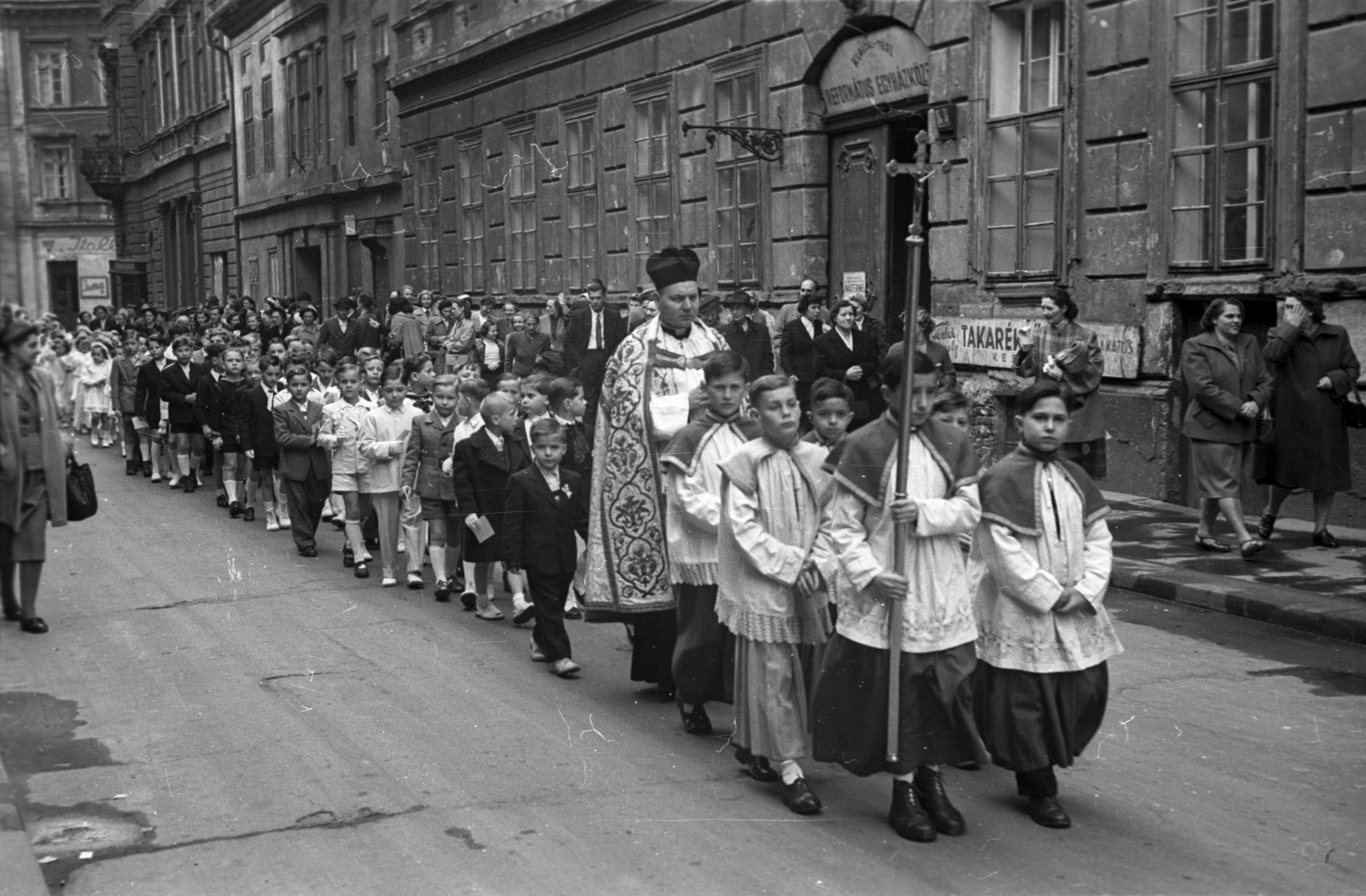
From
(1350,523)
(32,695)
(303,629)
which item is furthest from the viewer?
(1350,523)

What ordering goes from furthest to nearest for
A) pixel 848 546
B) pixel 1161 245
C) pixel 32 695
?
pixel 1161 245 → pixel 32 695 → pixel 848 546

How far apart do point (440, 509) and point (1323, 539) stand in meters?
5.99

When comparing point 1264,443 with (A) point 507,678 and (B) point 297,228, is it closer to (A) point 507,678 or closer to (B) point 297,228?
(A) point 507,678

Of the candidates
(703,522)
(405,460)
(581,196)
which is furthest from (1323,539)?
(581,196)

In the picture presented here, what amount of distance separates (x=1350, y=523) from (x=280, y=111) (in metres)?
29.7

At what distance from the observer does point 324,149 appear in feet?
116

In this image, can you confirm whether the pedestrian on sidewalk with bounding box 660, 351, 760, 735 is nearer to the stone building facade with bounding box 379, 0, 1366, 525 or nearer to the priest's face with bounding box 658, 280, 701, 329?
the priest's face with bounding box 658, 280, 701, 329

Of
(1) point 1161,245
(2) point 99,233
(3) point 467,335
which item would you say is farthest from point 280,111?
(2) point 99,233

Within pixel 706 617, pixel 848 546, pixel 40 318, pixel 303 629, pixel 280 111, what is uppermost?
pixel 280 111

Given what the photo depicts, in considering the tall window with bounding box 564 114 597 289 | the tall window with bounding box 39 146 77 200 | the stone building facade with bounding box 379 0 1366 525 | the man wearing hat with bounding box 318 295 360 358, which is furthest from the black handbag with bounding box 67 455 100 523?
the tall window with bounding box 564 114 597 289

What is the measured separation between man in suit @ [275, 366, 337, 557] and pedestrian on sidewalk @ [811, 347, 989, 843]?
758cm

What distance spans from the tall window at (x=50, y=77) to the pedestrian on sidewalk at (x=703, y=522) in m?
4.26

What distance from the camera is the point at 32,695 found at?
670 cm

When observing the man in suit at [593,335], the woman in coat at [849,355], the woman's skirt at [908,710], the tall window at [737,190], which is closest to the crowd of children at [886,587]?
the woman's skirt at [908,710]
